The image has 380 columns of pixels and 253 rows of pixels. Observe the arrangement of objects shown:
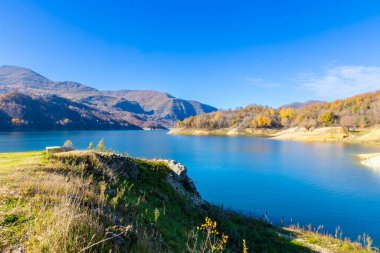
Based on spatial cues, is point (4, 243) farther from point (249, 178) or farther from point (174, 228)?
point (249, 178)

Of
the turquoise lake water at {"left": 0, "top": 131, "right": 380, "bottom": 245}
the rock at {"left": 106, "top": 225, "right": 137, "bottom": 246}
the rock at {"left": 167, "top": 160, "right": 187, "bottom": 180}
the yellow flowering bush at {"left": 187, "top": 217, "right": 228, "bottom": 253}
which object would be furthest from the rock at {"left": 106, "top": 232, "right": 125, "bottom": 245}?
the turquoise lake water at {"left": 0, "top": 131, "right": 380, "bottom": 245}

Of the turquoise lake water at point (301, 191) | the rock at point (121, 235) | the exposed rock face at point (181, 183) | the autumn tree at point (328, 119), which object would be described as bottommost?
the turquoise lake water at point (301, 191)

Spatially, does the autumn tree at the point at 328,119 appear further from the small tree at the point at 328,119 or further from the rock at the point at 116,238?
the rock at the point at 116,238

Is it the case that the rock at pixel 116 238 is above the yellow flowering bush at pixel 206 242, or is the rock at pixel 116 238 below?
above

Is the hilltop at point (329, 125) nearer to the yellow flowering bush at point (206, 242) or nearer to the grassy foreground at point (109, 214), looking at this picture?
the grassy foreground at point (109, 214)

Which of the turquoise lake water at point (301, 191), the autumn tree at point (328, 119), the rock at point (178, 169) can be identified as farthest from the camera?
the autumn tree at point (328, 119)

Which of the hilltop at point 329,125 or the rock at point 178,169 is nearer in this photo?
the rock at point 178,169

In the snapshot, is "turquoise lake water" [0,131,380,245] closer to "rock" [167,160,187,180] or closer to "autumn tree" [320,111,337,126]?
"rock" [167,160,187,180]

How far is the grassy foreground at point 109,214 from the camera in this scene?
178 inches

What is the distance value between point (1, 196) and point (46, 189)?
1.03 metres

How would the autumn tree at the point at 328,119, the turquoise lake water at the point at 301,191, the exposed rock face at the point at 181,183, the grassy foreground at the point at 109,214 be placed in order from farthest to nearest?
the autumn tree at the point at 328,119 → the turquoise lake water at the point at 301,191 → the exposed rock face at the point at 181,183 → the grassy foreground at the point at 109,214

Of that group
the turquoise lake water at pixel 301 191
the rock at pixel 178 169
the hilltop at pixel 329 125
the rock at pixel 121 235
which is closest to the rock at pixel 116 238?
the rock at pixel 121 235

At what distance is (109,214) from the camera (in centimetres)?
630

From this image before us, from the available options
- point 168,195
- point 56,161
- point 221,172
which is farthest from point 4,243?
point 221,172
